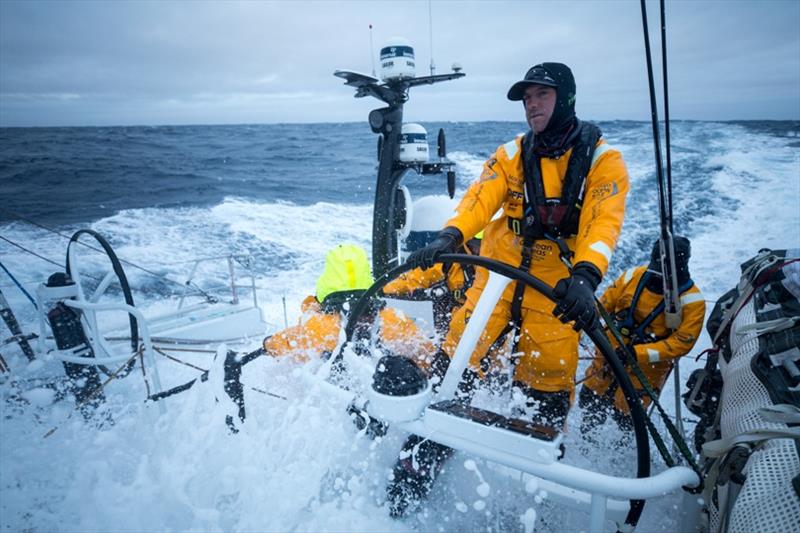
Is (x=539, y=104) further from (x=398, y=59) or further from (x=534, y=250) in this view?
(x=398, y=59)

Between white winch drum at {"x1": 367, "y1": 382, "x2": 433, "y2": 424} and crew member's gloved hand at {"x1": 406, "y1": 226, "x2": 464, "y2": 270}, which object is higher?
crew member's gloved hand at {"x1": 406, "y1": 226, "x2": 464, "y2": 270}

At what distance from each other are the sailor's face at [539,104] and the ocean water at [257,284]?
1.64 m

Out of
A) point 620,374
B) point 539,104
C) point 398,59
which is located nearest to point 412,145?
point 398,59

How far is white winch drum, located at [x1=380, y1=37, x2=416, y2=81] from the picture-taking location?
13.2 feet

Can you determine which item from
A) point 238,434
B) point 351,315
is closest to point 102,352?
point 238,434

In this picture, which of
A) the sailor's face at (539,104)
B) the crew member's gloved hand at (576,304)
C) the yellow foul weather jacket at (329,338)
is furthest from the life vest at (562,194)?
the yellow foul weather jacket at (329,338)

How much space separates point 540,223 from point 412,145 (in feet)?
8.24

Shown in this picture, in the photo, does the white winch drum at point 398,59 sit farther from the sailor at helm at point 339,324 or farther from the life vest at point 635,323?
the life vest at point 635,323

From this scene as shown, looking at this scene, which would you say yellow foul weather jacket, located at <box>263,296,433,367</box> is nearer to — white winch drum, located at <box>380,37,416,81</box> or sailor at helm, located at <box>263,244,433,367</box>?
sailor at helm, located at <box>263,244,433,367</box>

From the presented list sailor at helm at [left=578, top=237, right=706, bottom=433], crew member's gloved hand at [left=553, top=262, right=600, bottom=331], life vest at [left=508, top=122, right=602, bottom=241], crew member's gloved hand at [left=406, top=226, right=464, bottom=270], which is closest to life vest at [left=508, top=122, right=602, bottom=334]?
life vest at [left=508, top=122, right=602, bottom=241]

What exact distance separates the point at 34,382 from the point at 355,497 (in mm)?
2339

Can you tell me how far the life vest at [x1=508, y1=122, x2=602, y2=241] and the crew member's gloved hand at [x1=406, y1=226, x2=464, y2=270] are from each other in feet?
1.35

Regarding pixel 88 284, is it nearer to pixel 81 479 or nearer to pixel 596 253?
pixel 81 479

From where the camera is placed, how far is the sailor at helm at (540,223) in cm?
195
